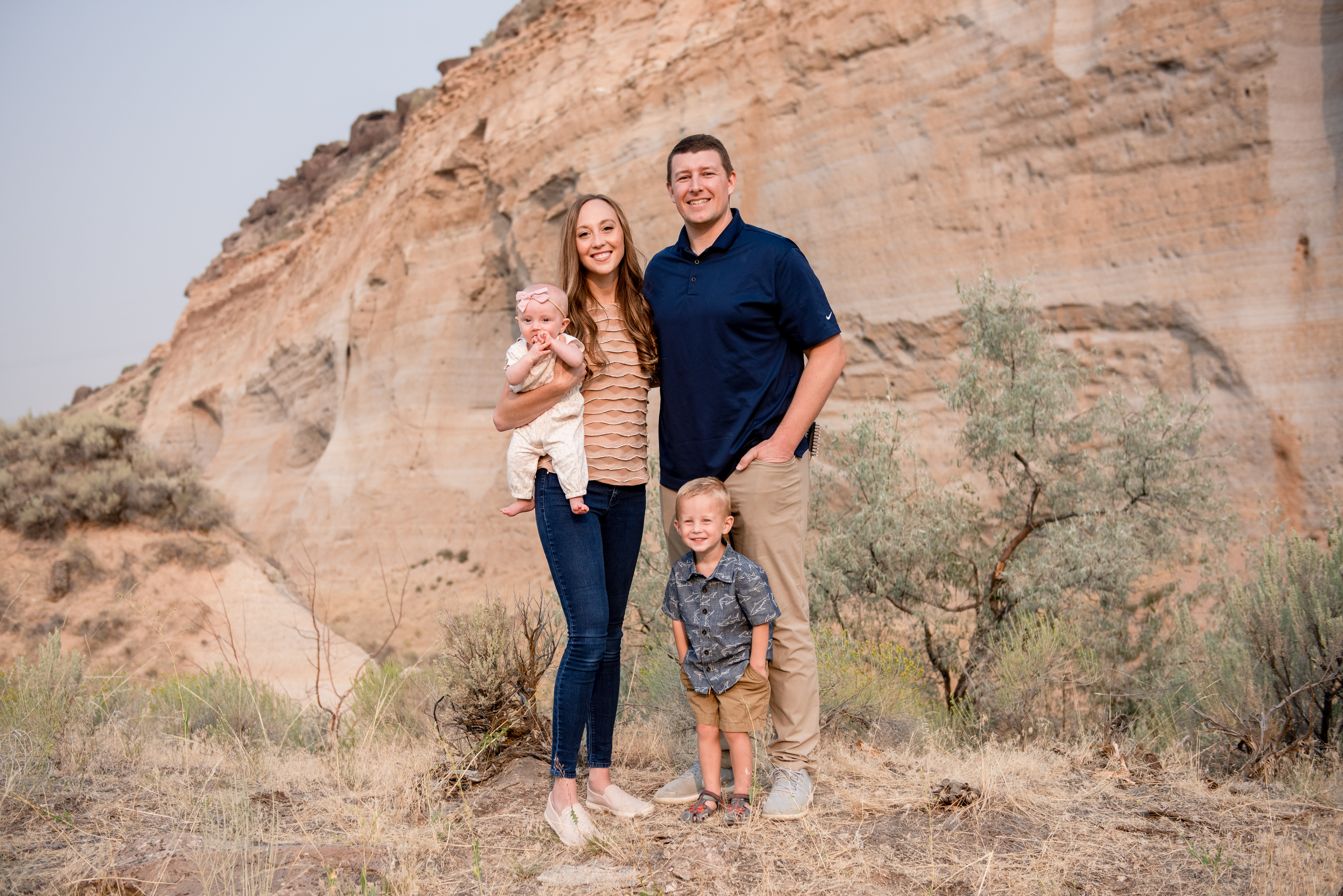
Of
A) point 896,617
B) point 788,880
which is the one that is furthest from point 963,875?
point 896,617

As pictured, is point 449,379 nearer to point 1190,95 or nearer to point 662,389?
point 1190,95

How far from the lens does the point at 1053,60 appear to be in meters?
9.54

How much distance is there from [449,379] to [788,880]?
1679cm

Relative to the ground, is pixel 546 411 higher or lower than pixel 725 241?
lower

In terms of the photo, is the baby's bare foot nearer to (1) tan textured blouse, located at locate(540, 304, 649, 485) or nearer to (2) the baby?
(2) the baby

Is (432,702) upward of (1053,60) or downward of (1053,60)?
downward

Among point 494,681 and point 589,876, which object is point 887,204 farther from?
point 589,876

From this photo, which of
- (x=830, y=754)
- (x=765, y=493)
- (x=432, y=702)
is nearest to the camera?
(x=765, y=493)

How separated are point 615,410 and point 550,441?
286mm

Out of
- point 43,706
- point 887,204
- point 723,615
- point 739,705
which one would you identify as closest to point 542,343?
point 723,615

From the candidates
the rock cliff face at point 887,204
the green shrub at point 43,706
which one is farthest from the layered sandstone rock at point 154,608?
the green shrub at point 43,706

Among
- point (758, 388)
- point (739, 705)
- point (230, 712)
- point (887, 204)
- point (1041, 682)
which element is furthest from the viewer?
point (887, 204)

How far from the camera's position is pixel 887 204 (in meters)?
10.8

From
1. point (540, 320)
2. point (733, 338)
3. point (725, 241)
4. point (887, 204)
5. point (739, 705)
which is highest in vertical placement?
point (887, 204)
